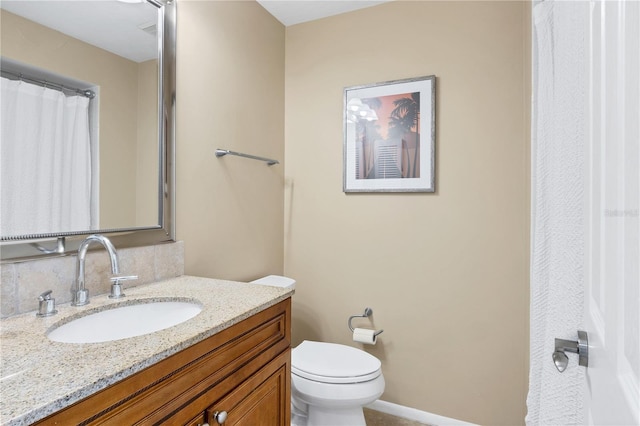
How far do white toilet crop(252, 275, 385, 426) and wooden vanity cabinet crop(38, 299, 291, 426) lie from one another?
33 centimetres

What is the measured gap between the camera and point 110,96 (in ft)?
4.23

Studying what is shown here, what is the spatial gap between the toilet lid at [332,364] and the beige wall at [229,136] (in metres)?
0.55

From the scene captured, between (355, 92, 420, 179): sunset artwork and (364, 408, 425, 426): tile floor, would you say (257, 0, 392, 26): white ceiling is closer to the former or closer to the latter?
(355, 92, 420, 179): sunset artwork

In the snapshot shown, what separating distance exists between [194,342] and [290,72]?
2.00 m

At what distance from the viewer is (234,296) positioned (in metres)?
1.17

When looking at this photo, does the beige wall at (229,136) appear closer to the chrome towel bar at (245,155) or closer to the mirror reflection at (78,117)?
the chrome towel bar at (245,155)

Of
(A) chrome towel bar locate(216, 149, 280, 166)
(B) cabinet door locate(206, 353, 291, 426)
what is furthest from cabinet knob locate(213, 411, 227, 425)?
(A) chrome towel bar locate(216, 149, 280, 166)

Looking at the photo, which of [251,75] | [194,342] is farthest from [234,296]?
[251,75]

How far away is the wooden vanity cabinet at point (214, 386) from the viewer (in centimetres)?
66

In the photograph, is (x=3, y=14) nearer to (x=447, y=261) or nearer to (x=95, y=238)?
(x=95, y=238)

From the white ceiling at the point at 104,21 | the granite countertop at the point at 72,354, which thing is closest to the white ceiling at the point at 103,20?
the white ceiling at the point at 104,21

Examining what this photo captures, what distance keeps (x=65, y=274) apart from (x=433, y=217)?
67.6 inches

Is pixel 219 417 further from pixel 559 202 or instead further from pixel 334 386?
pixel 559 202

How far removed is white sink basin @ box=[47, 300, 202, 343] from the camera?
99cm
